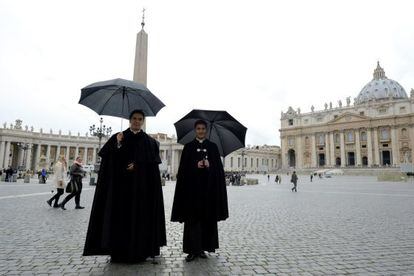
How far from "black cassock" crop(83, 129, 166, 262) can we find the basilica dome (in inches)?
3577

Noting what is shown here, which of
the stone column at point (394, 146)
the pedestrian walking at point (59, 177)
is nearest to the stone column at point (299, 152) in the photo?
the stone column at point (394, 146)

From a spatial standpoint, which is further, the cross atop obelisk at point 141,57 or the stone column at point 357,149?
the stone column at point 357,149

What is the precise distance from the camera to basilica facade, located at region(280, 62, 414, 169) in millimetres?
66750

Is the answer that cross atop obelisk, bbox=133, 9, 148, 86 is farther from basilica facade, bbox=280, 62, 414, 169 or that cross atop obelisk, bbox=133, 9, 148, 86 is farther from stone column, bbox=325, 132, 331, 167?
stone column, bbox=325, 132, 331, 167

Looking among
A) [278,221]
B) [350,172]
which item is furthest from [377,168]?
[278,221]

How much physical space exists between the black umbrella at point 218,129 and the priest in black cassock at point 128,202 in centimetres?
85

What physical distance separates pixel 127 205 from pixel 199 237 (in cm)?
105

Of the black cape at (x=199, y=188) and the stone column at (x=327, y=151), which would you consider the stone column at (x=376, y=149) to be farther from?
the black cape at (x=199, y=188)

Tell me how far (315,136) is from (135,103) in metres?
80.0

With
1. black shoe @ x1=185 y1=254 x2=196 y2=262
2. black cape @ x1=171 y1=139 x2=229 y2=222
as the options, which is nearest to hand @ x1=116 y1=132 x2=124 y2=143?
black cape @ x1=171 y1=139 x2=229 y2=222

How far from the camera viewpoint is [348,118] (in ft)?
240

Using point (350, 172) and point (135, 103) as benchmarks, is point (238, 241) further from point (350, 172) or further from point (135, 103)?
point (350, 172)

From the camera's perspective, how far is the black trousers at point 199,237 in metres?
A: 4.18

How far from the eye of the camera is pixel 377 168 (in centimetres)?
5681
